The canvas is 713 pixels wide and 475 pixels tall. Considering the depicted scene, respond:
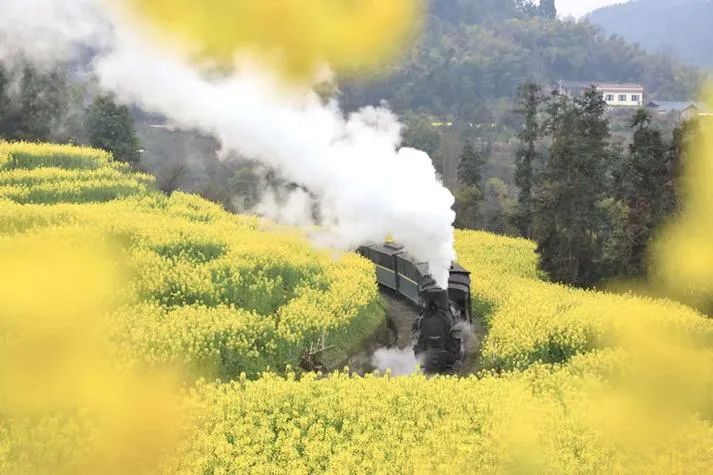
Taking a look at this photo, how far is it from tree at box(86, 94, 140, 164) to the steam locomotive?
23646mm

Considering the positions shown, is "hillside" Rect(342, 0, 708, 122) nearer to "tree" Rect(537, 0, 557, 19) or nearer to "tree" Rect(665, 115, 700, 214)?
"tree" Rect(537, 0, 557, 19)

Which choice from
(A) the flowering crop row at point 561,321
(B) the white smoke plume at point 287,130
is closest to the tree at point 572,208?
(A) the flowering crop row at point 561,321

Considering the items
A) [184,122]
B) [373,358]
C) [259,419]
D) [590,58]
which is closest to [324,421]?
[259,419]

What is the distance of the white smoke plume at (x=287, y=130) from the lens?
19219 millimetres

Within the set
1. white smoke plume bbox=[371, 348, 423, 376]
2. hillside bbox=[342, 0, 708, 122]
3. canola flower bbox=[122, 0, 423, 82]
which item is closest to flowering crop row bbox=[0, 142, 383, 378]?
white smoke plume bbox=[371, 348, 423, 376]

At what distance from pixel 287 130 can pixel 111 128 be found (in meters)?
27.7

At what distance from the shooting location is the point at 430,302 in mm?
16875

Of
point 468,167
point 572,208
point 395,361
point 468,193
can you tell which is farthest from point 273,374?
point 468,167

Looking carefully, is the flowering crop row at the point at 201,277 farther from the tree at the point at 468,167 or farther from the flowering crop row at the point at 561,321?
the tree at the point at 468,167

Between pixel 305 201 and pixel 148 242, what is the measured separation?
6309 millimetres

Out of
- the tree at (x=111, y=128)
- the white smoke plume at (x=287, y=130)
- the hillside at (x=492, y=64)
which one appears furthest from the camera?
the hillside at (x=492, y=64)

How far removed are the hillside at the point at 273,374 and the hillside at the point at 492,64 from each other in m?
69.1

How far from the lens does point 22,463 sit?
10695 millimetres

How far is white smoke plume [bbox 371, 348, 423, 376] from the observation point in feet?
58.8
